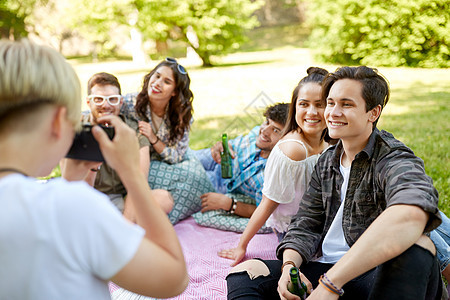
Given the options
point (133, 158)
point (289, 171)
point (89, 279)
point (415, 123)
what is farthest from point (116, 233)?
point (415, 123)

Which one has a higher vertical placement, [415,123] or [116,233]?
[116,233]

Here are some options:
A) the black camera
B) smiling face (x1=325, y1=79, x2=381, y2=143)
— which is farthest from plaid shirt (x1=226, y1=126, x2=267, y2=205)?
the black camera

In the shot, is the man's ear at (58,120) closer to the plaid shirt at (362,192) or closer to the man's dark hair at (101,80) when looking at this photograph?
the plaid shirt at (362,192)

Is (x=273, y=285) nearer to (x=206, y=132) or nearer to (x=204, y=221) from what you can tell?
(x=204, y=221)

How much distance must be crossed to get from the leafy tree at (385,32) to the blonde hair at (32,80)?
49.9 feet

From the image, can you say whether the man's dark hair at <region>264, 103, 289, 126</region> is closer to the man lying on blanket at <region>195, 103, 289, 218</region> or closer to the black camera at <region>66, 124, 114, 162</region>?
the man lying on blanket at <region>195, 103, 289, 218</region>

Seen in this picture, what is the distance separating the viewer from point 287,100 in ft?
32.6

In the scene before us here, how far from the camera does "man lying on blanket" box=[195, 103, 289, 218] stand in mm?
3610

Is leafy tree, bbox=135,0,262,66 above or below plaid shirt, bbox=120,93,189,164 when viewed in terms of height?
above

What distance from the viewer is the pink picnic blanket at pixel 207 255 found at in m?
2.72

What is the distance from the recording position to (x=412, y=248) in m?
1.79

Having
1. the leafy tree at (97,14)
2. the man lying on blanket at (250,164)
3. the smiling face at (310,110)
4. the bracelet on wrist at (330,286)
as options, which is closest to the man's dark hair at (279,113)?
the man lying on blanket at (250,164)

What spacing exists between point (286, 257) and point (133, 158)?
132 cm

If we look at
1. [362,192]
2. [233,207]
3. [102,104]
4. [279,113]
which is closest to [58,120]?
[362,192]
